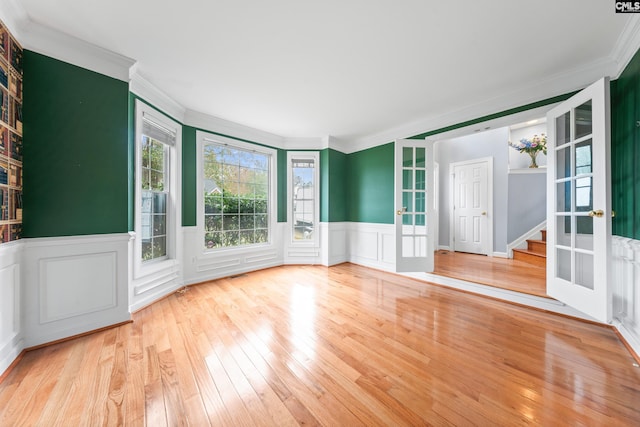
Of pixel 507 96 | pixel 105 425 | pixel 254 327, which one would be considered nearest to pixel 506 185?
pixel 507 96

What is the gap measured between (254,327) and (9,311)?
1.77 m

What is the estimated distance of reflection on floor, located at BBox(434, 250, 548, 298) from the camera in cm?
287

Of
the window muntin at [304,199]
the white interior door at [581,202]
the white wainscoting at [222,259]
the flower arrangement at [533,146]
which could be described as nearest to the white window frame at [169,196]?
the white wainscoting at [222,259]

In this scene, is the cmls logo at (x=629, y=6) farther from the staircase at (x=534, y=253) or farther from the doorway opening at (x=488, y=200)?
the staircase at (x=534, y=253)

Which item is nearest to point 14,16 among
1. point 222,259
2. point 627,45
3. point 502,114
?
point 222,259

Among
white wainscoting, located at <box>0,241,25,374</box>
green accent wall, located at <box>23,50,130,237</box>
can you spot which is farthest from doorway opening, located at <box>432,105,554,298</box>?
white wainscoting, located at <box>0,241,25,374</box>

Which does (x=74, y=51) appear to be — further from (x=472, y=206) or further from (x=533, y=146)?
(x=533, y=146)

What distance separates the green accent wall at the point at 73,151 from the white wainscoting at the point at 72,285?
117mm

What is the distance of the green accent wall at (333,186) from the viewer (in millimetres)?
4480

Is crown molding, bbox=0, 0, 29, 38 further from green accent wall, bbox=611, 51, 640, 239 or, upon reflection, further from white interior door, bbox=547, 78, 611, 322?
green accent wall, bbox=611, 51, 640, 239

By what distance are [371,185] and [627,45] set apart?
3.11 m

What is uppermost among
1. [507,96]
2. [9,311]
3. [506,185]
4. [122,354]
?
[507,96]

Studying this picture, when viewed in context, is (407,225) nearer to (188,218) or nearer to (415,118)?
(415,118)

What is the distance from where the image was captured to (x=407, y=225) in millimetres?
3662
